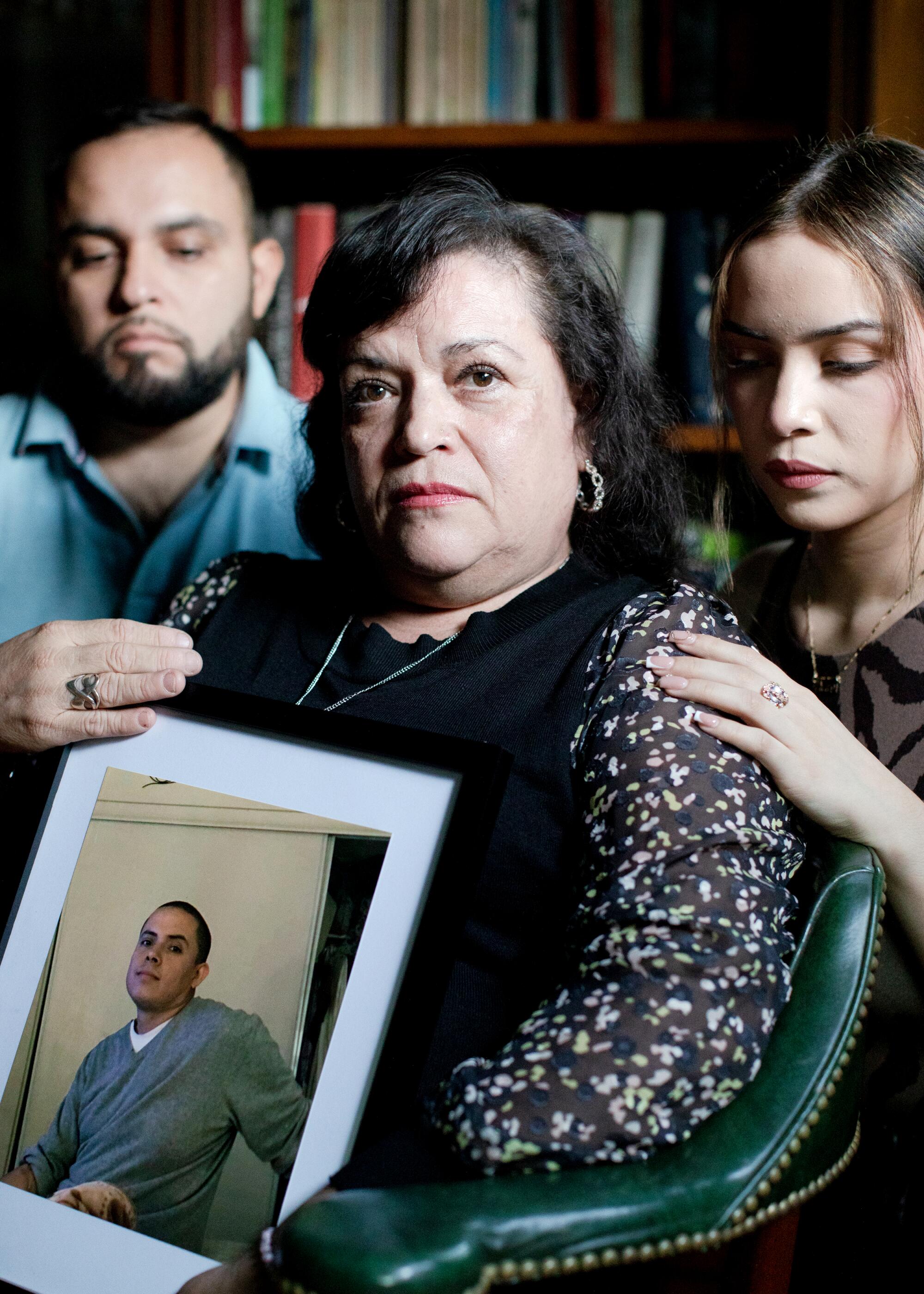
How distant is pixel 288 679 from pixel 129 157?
47.9 inches

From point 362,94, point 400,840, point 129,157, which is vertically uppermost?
point 362,94

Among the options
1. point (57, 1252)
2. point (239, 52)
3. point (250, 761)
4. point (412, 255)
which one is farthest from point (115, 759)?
point (239, 52)

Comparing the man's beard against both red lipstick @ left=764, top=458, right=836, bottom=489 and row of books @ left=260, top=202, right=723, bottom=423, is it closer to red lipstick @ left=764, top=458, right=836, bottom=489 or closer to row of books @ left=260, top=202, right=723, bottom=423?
row of books @ left=260, top=202, right=723, bottom=423

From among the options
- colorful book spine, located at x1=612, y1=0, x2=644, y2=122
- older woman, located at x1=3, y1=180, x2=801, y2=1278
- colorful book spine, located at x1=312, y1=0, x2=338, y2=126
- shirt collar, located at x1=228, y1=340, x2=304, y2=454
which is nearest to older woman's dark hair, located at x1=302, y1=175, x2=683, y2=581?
older woman, located at x1=3, y1=180, x2=801, y2=1278

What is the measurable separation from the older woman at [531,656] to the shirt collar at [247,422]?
0.61 m

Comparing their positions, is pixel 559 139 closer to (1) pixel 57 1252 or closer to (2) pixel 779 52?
(2) pixel 779 52

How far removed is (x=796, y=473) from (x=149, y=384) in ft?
4.00

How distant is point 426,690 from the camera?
119 centimetres

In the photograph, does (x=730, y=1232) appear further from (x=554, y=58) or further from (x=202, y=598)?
(x=554, y=58)

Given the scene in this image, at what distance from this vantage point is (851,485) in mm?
1261

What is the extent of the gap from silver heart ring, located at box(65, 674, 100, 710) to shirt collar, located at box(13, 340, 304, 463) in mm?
973

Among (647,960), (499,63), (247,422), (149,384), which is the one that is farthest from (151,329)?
(647,960)

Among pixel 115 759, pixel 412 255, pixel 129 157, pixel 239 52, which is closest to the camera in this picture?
pixel 115 759

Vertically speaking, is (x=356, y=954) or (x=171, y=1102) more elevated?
(x=356, y=954)
